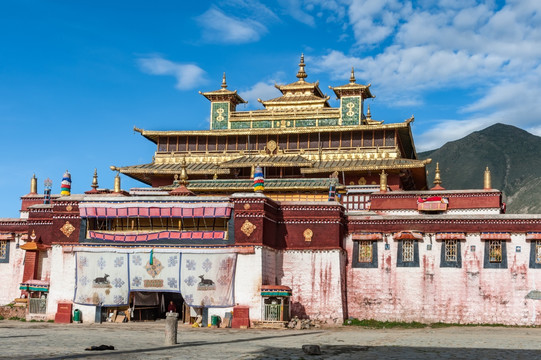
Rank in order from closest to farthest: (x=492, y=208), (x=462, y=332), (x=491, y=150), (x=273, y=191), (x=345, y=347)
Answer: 1. (x=345, y=347)
2. (x=462, y=332)
3. (x=492, y=208)
4. (x=273, y=191)
5. (x=491, y=150)

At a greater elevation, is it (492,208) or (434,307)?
(492,208)

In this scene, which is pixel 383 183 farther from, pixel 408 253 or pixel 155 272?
pixel 155 272

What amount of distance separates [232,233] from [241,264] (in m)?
1.41

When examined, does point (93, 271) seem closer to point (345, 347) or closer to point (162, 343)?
point (162, 343)

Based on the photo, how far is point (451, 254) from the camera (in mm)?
32375

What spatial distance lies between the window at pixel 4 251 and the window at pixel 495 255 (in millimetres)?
23873

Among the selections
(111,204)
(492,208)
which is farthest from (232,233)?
(492,208)

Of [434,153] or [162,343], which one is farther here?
[434,153]

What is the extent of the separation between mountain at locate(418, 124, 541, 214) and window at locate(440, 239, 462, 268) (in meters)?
72.5

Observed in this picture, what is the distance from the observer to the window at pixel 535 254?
3125cm

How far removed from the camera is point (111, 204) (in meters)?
32.2

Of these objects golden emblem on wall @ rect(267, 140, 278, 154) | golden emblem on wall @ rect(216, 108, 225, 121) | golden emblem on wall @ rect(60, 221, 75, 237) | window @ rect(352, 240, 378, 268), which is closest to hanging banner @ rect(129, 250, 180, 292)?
golden emblem on wall @ rect(60, 221, 75, 237)

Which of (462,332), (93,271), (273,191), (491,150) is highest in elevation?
(491,150)

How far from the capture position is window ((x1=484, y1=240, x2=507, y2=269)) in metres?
31.7
